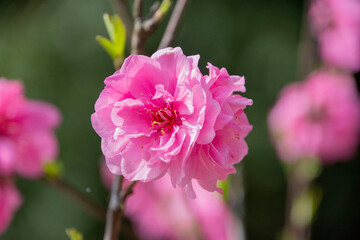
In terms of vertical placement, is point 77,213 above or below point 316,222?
above

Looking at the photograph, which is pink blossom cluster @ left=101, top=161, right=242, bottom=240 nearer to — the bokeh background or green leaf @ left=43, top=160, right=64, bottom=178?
green leaf @ left=43, top=160, right=64, bottom=178

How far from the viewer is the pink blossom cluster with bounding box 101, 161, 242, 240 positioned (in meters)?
1.11

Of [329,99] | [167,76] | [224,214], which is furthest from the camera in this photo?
[329,99]

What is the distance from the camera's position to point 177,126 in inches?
22.5

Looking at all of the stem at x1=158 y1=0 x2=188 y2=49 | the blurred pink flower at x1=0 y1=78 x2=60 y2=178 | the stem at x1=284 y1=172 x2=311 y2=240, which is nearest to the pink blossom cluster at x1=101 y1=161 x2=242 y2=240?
the stem at x1=284 y1=172 x2=311 y2=240

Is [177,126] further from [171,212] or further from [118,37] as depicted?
[171,212]

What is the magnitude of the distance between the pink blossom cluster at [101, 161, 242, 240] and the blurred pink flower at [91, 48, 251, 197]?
0.54 m

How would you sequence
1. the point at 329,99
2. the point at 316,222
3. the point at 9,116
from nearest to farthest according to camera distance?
the point at 9,116 < the point at 329,99 < the point at 316,222

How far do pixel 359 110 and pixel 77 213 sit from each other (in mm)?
1831

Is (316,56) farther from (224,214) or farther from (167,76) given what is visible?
(167,76)

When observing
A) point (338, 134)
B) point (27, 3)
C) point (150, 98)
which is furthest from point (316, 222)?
point (150, 98)

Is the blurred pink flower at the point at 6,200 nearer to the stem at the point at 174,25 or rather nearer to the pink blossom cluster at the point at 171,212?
the pink blossom cluster at the point at 171,212

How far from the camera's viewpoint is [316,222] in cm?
306

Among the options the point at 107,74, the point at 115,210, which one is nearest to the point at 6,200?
the point at 115,210
